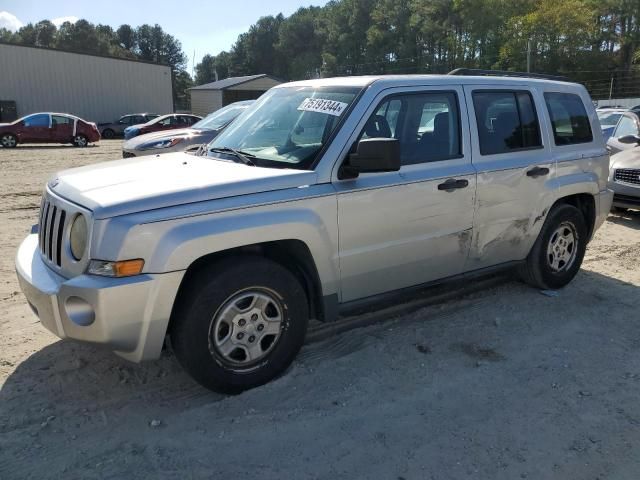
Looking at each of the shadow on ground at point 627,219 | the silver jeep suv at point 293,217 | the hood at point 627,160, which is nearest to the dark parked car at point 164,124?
the hood at point 627,160

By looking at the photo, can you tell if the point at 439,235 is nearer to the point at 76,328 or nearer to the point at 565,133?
the point at 565,133

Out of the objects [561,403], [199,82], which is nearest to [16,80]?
[561,403]

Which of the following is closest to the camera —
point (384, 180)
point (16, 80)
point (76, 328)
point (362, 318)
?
point (76, 328)

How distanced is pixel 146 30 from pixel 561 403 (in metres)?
140

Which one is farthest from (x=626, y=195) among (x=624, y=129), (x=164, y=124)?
(x=164, y=124)

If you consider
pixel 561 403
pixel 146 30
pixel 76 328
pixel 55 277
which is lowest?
pixel 561 403

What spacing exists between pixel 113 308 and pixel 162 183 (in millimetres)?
816

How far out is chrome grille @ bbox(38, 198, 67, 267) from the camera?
3.35 metres

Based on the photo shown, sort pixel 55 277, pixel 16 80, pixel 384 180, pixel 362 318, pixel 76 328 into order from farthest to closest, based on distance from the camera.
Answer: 1. pixel 16 80
2. pixel 362 318
3. pixel 384 180
4. pixel 55 277
5. pixel 76 328

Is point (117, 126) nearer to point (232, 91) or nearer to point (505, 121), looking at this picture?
point (232, 91)

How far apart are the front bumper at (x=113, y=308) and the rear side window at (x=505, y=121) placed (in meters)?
2.79

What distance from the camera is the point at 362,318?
4.76m

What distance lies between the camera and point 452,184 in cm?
427

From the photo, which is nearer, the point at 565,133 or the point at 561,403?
the point at 561,403
